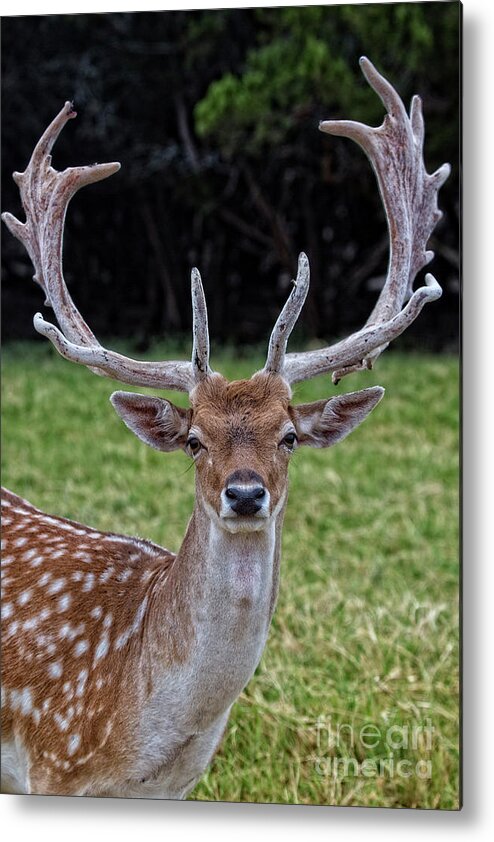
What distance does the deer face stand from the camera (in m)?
2.30

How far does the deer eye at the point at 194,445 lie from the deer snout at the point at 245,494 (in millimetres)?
167

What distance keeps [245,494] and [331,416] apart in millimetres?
357

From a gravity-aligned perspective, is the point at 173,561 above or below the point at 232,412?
below

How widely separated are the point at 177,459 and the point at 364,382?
1.20m

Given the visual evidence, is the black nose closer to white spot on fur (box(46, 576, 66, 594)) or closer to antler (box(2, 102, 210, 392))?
antler (box(2, 102, 210, 392))

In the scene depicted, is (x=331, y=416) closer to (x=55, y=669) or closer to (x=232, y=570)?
(x=232, y=570)

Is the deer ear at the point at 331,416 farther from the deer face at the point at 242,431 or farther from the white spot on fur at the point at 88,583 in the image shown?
the white spot on fur at the point at 88,583

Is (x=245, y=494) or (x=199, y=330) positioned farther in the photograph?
(x=199, y=330)

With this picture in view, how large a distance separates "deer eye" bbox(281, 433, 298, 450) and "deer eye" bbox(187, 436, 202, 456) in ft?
0.51

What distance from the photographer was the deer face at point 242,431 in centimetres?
230

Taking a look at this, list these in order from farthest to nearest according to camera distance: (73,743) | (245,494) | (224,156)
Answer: (224,156), (73,743), (245,494)

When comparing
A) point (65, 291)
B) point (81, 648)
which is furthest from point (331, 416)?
point (81, 648)

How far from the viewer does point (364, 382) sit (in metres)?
6.04

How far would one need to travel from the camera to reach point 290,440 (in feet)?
8.02
